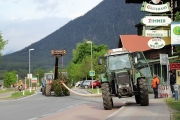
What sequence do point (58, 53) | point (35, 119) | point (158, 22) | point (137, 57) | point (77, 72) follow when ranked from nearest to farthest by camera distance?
point (35, 119), point (137, 57), point (158, 22), point (58, 53), point (77, 72)

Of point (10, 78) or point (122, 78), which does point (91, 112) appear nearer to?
point (122, 78)

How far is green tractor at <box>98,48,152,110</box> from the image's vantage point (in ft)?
71.2

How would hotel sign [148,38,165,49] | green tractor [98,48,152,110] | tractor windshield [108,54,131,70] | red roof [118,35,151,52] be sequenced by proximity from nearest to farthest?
green tractor [98,48,152,110]
tractor windshield [108,54,131,70]
hotel sign [148,38,165,49]
red roof [118,35,151,52]

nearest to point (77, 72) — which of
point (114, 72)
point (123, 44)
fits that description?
point (123, 44)

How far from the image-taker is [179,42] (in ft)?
68.5

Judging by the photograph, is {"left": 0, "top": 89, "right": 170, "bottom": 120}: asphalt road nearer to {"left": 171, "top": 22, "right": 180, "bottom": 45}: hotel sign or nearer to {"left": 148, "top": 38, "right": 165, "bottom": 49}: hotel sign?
{"left": 171, "top": 22, "right": 180, "bottom": 45}: hotel sign

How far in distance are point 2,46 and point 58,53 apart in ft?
80.7

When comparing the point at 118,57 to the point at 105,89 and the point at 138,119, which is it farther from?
the point at 138,119

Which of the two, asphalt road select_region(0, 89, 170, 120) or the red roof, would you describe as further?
the red roof

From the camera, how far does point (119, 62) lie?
900 inches

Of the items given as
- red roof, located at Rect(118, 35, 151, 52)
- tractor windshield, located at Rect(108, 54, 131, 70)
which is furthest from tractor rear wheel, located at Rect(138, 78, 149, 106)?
red roof, located at Rect(118, 35, 151, 52)

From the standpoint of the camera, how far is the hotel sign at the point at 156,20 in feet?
92.8

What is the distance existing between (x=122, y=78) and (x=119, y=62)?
1.33 meters

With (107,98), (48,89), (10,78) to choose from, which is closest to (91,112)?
(107,98)
